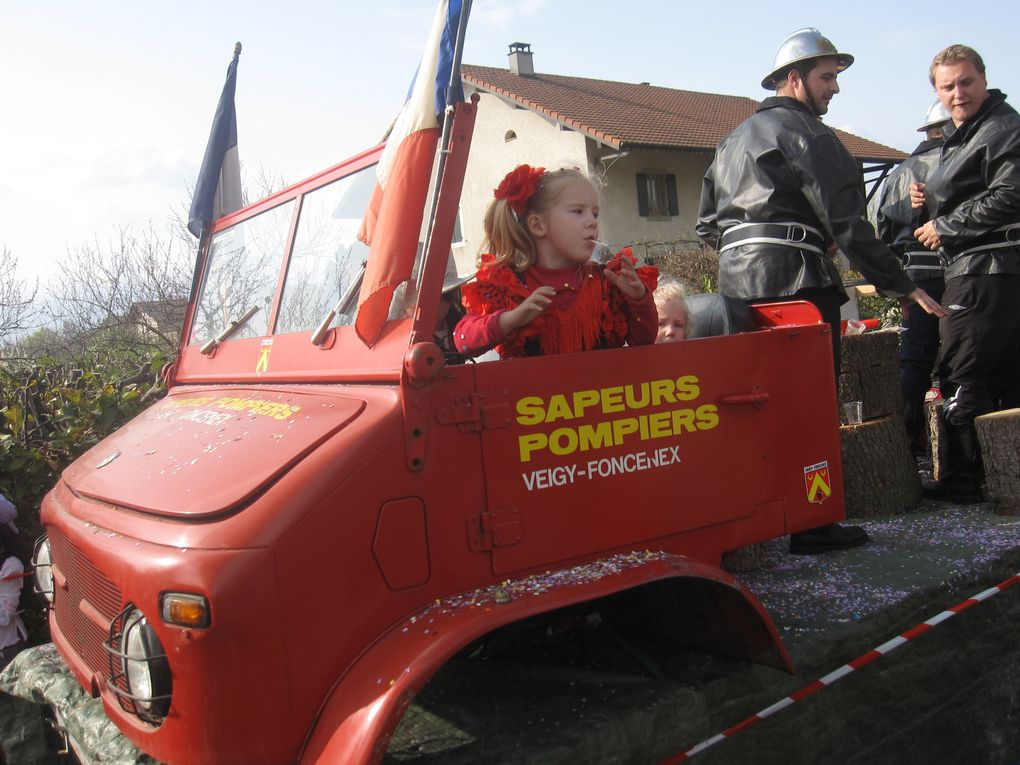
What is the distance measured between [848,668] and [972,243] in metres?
2.47

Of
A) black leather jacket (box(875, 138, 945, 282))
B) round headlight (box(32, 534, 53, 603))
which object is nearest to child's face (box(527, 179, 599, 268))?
round headlight (box(32, 534, 53, 603))

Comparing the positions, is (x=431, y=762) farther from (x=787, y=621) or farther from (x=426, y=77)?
(x=426, y=77)

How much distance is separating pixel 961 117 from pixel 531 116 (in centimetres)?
1958

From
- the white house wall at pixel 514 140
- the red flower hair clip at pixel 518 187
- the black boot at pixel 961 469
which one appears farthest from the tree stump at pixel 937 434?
the white house wall at pixel 514 140

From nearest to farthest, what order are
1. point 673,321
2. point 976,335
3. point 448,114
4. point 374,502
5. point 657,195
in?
point 374,502
point 448,114
point 673,321
point 976,335
point 657,195

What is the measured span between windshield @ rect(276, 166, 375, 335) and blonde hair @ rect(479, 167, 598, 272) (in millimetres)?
423

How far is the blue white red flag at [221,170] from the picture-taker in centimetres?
382

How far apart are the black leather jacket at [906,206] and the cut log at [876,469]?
1.51 metres

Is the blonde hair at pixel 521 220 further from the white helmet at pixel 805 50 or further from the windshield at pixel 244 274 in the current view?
the white helmet at pixel 805 50

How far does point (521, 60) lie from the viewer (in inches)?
1033

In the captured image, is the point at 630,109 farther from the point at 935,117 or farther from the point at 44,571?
the point at 44,571

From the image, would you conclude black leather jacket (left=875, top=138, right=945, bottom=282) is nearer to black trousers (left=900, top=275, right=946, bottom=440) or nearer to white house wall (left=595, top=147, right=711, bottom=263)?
black trousers (left=900, top=275, right=946, bottom=440)

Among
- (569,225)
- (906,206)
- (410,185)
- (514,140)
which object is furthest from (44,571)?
(514,140)

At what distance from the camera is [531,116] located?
22.8 metres
